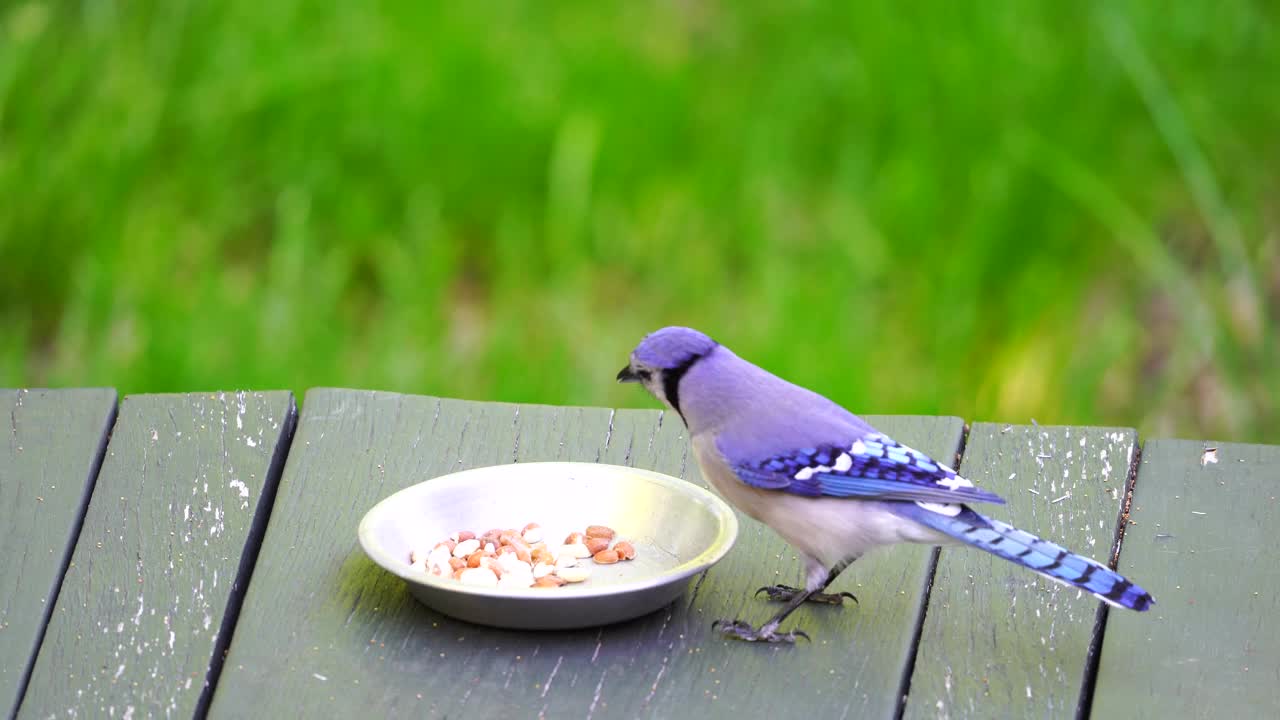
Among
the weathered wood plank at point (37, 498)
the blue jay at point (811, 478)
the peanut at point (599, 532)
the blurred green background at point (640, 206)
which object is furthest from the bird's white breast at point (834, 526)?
the blurred green background at point (640, 206)

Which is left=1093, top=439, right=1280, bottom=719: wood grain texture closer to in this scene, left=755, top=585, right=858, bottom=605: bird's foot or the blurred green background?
left=755, top=585, right=858, bottom=605: bird's foot

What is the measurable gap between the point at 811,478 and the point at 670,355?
0.33 meters

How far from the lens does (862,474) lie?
209cm

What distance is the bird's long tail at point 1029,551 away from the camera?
1835mm

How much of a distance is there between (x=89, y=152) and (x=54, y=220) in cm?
24

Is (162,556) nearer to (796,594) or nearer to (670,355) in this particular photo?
(670,355)

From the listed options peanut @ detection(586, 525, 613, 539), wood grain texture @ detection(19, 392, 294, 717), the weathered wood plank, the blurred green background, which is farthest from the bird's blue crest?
the blurred green background

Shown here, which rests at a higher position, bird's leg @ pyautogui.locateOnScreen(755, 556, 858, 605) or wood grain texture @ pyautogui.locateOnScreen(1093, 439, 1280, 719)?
wood grain texture @ pyautogui.locateOnScreen(1093, 439, 1280, 719)

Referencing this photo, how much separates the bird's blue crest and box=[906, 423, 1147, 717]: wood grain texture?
0.52 meters

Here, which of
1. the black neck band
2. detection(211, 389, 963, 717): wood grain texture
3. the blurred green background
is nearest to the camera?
detection(211, 389, 963, 717): wood grain texture

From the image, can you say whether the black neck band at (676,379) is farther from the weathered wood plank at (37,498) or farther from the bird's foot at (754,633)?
the weathered wood plank at (37,498)

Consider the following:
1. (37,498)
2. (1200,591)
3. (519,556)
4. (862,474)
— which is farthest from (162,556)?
(1200,591)

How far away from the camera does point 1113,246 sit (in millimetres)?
4520

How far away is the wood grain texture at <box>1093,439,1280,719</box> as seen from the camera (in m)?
1.82
